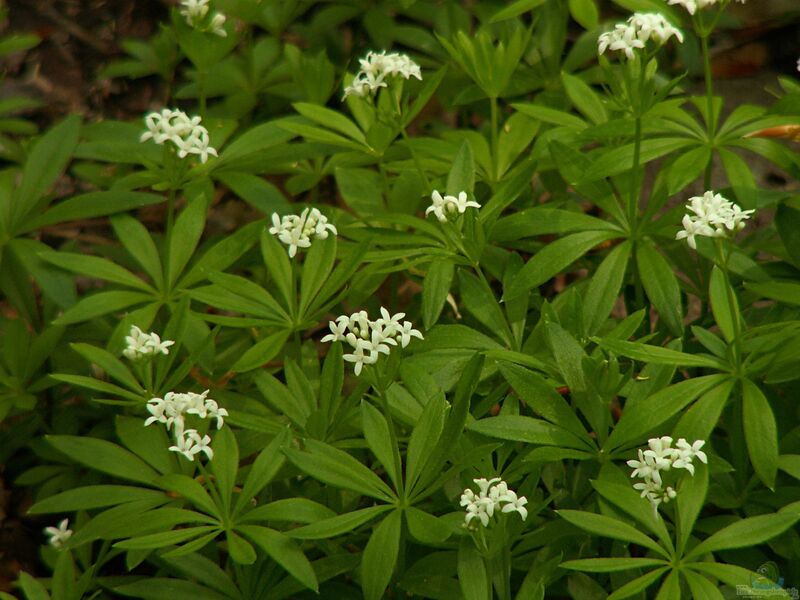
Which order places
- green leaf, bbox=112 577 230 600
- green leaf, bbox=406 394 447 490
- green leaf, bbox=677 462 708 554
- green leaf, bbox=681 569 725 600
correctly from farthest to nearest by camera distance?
green leaf, bbox=112 577 230 600, green leaf, bbox=406 394 447 490, green leaf, bbox=677 462 708 554, green leaf, bbox=681 569 725 600

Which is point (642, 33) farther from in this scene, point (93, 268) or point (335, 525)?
point (93, 268)

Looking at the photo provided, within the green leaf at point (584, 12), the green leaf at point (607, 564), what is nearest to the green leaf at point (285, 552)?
the green leaf at point (607, 564)

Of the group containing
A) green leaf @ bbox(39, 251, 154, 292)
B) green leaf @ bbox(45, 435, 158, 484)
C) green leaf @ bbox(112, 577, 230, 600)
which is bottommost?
green leaf @ bbox(112, 577, 230, 600)

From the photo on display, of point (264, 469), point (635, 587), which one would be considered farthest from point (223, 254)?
point (635, 587)

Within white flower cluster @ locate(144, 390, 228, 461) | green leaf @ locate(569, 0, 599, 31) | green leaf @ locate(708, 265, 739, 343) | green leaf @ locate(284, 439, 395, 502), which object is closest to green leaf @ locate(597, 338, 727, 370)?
green leaf @ locate(708, 265, 739, 343)

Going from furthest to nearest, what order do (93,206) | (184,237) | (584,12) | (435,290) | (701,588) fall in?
(584,12) → (93,206) → (184,237) → (435,290) → (701,588)

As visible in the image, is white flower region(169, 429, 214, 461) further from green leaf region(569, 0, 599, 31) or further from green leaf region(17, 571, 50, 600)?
green leaf region(569, 0, 599, 31)

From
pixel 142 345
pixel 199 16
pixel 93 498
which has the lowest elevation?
pixel 93 498
